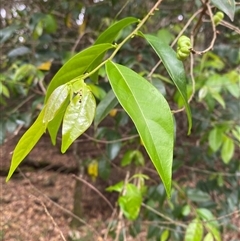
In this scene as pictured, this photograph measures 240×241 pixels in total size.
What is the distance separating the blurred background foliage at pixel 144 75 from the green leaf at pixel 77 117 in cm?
72

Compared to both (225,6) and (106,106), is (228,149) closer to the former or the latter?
(106,106)

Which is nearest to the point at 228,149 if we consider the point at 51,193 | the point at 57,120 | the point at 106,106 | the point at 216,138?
the point at 216,138

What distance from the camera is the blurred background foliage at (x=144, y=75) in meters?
1.30

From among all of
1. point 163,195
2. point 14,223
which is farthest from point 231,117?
point 14,223

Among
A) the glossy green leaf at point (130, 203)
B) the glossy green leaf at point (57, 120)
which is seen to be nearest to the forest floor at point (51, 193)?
the glossy green leaf at point (130, 203)

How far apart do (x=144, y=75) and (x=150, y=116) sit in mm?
864

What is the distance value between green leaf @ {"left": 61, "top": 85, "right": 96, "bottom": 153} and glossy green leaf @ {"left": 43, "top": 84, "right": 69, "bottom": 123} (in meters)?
0.01

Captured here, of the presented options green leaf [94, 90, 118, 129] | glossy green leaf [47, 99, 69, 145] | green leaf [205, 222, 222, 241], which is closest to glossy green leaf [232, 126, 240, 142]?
green leaf [205, 222, 222, 241]

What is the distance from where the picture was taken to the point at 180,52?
0.54 meters

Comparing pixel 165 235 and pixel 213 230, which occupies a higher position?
pixel 213 230

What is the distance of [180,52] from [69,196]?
1.87 m

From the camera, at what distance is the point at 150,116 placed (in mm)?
413

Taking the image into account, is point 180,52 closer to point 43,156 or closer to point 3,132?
point 3,132

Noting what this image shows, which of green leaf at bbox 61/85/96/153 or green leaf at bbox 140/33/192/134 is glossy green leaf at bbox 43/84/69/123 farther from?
green leaf at bbox 140/33/192/134
